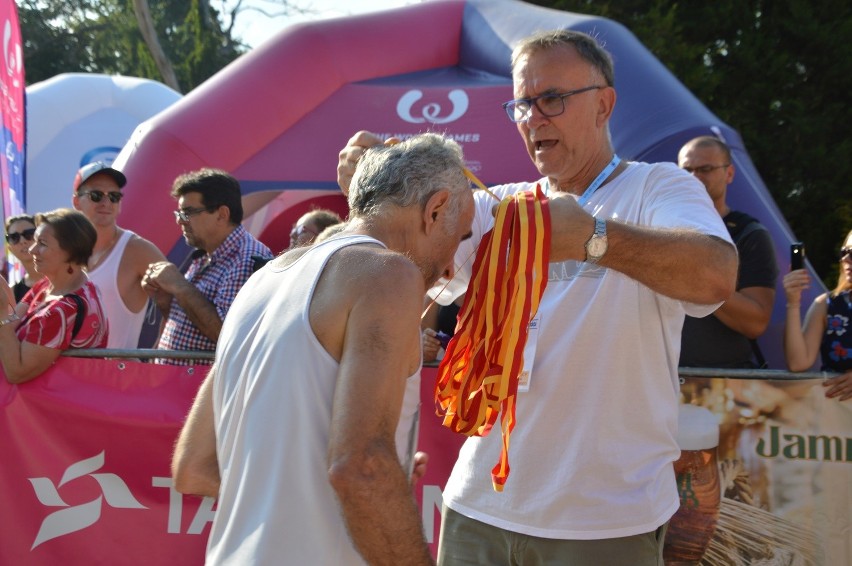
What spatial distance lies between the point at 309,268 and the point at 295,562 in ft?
1.80

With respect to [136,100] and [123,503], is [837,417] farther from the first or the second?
[136,100]

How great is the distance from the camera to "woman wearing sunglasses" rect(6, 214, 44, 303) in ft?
21.7

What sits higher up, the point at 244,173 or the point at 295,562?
the point at 295,562

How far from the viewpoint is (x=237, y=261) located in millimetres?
4547

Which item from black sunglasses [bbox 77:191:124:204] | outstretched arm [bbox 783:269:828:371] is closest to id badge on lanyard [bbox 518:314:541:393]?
outstretched arm [bbox 783:269:828:371]

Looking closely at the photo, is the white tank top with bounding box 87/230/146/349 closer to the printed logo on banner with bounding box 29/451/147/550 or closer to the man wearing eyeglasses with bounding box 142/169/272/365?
the man wearing eyeglasses with bounding box 142/169/272/365

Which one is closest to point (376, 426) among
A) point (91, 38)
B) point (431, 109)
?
point (431, 109)

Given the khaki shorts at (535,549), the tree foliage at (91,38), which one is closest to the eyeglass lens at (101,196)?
the khaki shorts at (535,549)

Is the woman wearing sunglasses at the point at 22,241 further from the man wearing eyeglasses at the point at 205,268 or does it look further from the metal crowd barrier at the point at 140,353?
the metal crowd barrier at the point at 140,353

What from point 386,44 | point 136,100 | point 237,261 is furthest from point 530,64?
point 136,100

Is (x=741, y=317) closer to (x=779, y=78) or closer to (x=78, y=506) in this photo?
(x=78, y=506)

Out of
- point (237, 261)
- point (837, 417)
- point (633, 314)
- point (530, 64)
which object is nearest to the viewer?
point (633, 314)

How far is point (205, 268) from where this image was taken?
461cm

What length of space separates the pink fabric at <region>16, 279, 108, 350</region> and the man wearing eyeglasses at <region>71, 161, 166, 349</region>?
772 mm
